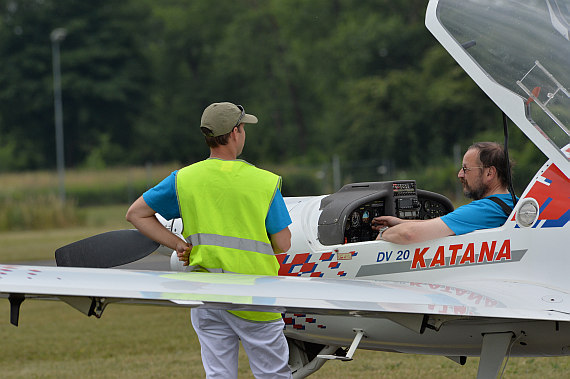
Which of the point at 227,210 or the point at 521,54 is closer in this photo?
the point at 227,210

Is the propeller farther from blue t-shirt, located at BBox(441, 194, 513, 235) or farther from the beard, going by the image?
the beard

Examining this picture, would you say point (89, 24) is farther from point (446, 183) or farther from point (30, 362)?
point (30, 362)

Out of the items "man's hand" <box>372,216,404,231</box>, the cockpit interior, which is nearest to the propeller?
the cockpit interior

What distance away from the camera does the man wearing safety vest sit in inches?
171

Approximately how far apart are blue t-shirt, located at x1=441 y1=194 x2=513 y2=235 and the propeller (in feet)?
5.68

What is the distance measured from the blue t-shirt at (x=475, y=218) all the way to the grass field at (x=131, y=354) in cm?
256

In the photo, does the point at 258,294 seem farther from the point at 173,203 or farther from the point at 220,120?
the point at 220,120

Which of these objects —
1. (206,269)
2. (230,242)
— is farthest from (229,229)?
(206,269)

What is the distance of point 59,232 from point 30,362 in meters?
20.8

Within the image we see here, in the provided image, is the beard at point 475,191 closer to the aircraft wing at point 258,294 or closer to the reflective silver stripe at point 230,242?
the aircraft wing at point 258,294

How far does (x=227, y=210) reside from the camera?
4.34 metres

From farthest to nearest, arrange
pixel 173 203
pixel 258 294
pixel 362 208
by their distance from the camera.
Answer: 1. pixel 362 208
2. pixel 173 203
3. pixel 258 294

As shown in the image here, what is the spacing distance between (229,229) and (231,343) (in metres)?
0.57

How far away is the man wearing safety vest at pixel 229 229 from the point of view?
4340 millimetres
